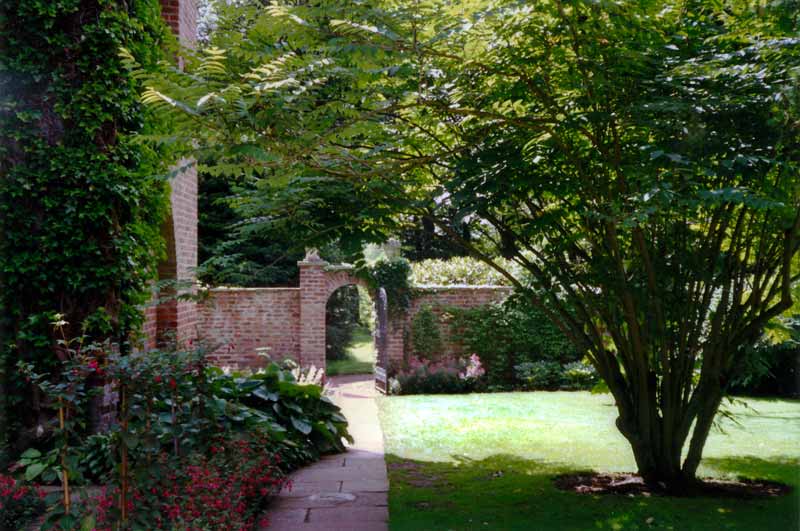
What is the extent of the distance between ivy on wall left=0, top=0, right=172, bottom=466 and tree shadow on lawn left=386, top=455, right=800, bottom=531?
307 centimetres

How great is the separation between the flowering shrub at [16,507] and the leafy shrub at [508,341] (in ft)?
33.4

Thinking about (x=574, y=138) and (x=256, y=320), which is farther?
(x=256, y=320)

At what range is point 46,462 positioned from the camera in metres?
3.08

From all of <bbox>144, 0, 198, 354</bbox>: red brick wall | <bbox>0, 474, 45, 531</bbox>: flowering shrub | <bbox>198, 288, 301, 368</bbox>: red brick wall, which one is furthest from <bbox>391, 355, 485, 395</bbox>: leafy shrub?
<bbox>0, 474, 45, 531</bbox>: flowering shrub

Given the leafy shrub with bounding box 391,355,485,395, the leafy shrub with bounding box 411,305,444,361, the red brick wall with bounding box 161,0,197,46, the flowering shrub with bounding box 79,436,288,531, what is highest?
the red brick wall with bounding box 161,0,197,46

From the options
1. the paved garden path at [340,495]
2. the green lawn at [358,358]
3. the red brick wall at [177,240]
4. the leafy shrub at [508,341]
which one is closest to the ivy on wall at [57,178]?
the red brick wall at [177,240]

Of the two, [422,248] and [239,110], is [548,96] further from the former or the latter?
[422,248]

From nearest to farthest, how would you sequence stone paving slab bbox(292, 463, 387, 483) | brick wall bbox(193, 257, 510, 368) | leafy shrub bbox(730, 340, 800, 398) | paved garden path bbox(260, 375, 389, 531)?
paved garden path bbox(260, 375, 389, 531) < stone paving slab bbox(292, 463, 387, 483) < leafy shrub bbox(730, 340, 800, 398) < brick wall bbox(193, 257, 510, 368)

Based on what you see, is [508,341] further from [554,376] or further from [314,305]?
[314,305]

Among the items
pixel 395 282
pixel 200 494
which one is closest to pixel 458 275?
pixel 395 282

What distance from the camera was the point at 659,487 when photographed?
5680mm

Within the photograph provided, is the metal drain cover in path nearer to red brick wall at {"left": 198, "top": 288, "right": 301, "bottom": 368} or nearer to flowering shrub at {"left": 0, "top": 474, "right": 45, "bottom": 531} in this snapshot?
flowering shrub at {"left": 0, "top": 474, "right": 45, "bottom": 531}

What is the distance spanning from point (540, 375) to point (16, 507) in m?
10.5

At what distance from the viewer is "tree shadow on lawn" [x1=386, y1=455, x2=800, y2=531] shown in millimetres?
4824
